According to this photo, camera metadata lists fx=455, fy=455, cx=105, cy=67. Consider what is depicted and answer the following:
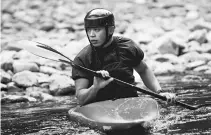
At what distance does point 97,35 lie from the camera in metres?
4.80

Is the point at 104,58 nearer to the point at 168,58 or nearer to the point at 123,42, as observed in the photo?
the point at 123,42

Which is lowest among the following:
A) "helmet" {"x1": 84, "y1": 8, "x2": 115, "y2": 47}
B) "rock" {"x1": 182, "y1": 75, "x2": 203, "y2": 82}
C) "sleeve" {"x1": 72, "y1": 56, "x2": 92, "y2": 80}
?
"rock" {"x1": 182, "y1": 75, "x2": 203, "y2": 82}

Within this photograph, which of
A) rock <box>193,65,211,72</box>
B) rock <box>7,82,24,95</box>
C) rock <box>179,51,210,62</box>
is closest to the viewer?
rock <box>7,82,24,95</box>

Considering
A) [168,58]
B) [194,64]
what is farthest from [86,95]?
[168,58]

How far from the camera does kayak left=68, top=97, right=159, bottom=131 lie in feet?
14.5

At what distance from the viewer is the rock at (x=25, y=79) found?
8.23m

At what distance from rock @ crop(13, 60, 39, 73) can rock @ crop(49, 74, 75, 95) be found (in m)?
1.19

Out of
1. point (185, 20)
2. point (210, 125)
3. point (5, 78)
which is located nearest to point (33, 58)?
point (5, 78)

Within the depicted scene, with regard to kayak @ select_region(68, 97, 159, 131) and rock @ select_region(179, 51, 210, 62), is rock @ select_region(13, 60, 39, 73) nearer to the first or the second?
rock @ select_region(179, 51, 210, 62)

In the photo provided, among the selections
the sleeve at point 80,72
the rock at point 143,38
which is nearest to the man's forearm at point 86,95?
the sleeve at point 80,72

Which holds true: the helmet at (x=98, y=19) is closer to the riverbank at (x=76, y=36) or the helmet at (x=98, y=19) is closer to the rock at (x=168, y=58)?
the riverbank at (x=76, y=36)

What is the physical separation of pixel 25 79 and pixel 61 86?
2.81 ft

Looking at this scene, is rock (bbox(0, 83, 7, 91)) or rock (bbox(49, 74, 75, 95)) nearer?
rock (bbox(49, 74, 75, 95))

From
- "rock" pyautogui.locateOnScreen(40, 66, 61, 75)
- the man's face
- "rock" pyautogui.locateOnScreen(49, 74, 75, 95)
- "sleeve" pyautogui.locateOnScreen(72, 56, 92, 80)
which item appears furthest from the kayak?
"rock" pyautogui.locateOnScreen(40, 66, 61, 75)
